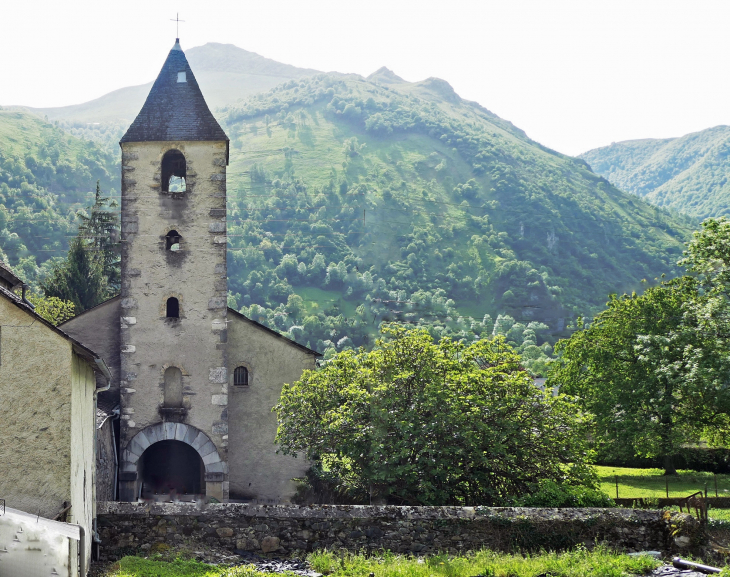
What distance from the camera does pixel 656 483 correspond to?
32719 millimetres

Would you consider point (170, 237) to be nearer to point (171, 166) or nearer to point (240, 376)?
point (171, 166)

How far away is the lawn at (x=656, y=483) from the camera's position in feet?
Answer: 95.1

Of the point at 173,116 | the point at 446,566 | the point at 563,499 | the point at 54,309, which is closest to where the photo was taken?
the point at 446,566

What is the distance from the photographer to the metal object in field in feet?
40.8

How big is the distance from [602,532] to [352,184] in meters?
170

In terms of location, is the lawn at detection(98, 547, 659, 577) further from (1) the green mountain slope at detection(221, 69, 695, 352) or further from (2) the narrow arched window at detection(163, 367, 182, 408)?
(1) the green mountain slope at detection(221, 69, 695, 352)

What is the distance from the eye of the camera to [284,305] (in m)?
116

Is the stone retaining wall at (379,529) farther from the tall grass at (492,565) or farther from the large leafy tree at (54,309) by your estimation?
the large leafy tree at (54,309)

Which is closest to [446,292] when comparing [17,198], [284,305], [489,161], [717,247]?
[284,305]

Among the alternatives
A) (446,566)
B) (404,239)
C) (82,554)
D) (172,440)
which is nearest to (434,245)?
(404,239)

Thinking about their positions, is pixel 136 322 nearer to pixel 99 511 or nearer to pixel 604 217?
pixel 99 511

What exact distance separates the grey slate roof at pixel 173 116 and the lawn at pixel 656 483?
1843cm

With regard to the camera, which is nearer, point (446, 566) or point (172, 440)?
point (446, 566)

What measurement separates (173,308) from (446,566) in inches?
597
